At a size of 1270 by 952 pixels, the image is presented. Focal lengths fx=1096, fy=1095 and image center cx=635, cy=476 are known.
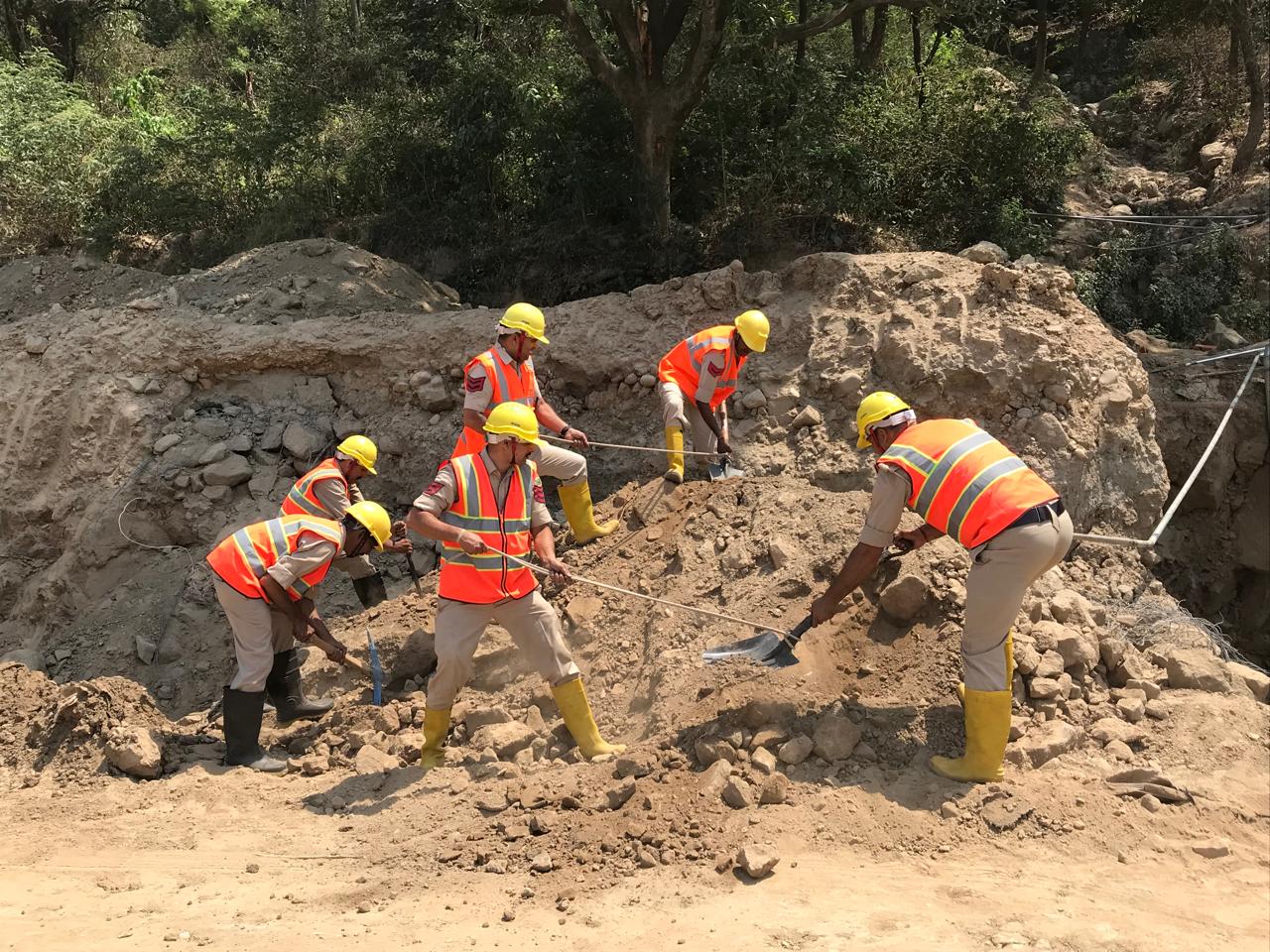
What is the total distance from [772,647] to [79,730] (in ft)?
12.7

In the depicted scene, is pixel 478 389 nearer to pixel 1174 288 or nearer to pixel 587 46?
pixel 587 46

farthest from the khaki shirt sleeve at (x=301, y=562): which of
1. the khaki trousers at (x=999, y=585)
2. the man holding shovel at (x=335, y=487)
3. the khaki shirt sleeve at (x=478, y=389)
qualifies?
the khaki trousers at (x=999, y=585)

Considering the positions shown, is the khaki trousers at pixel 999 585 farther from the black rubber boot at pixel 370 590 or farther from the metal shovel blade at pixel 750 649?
the black rubber boot at pixel 370 590

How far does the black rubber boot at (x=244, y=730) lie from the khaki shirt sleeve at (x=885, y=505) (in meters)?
3.41

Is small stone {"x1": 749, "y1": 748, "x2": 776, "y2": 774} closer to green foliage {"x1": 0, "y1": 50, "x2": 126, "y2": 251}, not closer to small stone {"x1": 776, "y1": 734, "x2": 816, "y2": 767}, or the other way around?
small stone {"x1": 776, "y1": 734, "x2": 816, "y2": 767}

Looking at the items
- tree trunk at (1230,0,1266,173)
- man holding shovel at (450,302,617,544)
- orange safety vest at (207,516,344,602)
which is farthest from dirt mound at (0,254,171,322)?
tree trunk at (1230,0,1266,173)

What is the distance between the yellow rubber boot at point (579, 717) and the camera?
5.48 meters

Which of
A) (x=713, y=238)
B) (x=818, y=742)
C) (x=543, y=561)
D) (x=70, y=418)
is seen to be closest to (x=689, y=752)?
(x=818, y=742)

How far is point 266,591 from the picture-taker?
5.84 metres

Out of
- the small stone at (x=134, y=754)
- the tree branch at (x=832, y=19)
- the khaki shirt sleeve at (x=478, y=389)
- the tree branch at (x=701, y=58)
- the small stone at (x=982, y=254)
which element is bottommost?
the small stone at (x=134, y=754)

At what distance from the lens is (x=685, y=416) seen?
788cm

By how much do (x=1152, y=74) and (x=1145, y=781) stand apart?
15.3m

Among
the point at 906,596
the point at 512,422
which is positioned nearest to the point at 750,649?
the point at 906,596

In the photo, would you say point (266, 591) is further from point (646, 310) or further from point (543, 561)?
point (646, 310)
